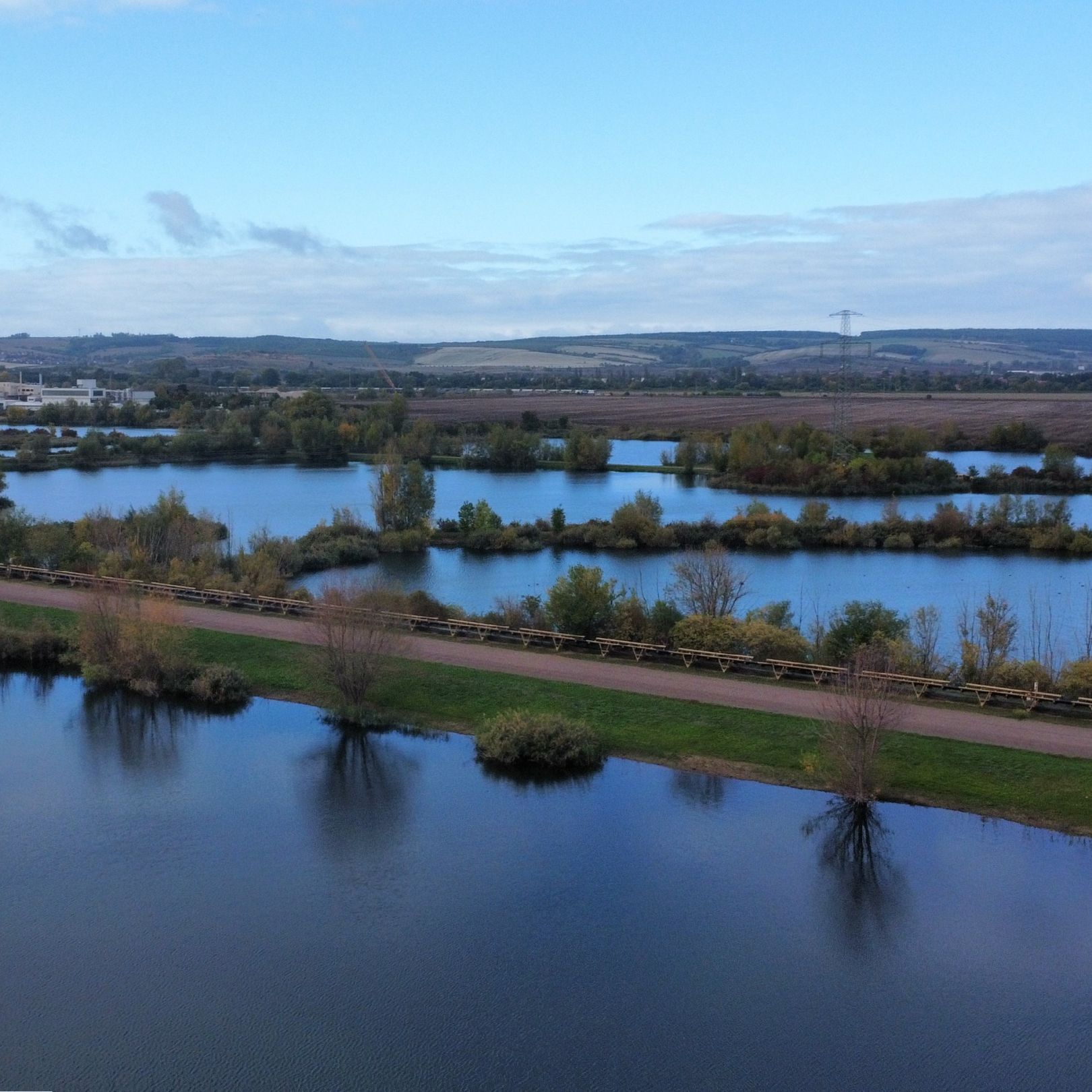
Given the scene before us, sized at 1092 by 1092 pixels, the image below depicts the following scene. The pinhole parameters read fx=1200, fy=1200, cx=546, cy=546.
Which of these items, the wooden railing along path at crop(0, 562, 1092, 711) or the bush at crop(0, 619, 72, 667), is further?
the bush at crop(0, 619, 72, 667)

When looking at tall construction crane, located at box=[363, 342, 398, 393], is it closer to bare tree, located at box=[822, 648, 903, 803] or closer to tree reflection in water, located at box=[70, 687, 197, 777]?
tree reflection in water, located at box=[70, 687, 197, 777]

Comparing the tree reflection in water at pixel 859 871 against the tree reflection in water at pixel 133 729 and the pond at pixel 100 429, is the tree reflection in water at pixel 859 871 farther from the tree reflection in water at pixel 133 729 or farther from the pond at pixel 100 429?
the pond at pixel 100 429

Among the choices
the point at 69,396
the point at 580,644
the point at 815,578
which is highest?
the point at 69,396

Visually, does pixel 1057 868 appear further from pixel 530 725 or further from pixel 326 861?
pixel 326 861

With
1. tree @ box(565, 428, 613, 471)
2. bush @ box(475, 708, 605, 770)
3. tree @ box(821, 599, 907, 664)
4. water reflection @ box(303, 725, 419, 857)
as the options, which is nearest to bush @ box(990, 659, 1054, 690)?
tree @ box(821, 599, 907, 664)

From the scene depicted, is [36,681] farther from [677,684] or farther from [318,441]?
[318,441]

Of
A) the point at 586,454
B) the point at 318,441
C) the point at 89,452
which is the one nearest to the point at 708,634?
the point at 586,454

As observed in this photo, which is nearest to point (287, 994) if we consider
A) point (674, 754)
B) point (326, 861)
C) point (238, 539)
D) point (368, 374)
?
point (326, 861)

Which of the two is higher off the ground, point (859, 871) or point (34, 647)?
point (34, 647)
